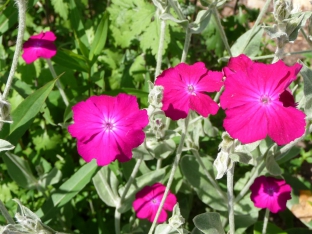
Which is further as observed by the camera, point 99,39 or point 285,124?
point 99,39

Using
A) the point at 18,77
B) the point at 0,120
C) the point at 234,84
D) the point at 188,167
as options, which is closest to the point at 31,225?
the point at 0,120

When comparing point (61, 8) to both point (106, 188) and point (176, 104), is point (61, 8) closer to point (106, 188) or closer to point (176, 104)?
point (106, 188)

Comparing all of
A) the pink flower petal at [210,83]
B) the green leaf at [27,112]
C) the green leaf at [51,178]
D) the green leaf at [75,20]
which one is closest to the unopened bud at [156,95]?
the pink flower petal at [210,83]

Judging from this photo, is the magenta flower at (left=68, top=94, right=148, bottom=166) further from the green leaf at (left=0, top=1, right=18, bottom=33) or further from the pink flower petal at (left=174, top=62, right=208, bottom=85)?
the green leaf at (left=0, top=1, right=18, bottom=33)

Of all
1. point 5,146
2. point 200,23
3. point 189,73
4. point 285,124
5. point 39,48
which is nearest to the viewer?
point 285,124

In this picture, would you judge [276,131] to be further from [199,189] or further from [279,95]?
[199,189]

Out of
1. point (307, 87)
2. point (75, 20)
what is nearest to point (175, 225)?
point (307, 87)
